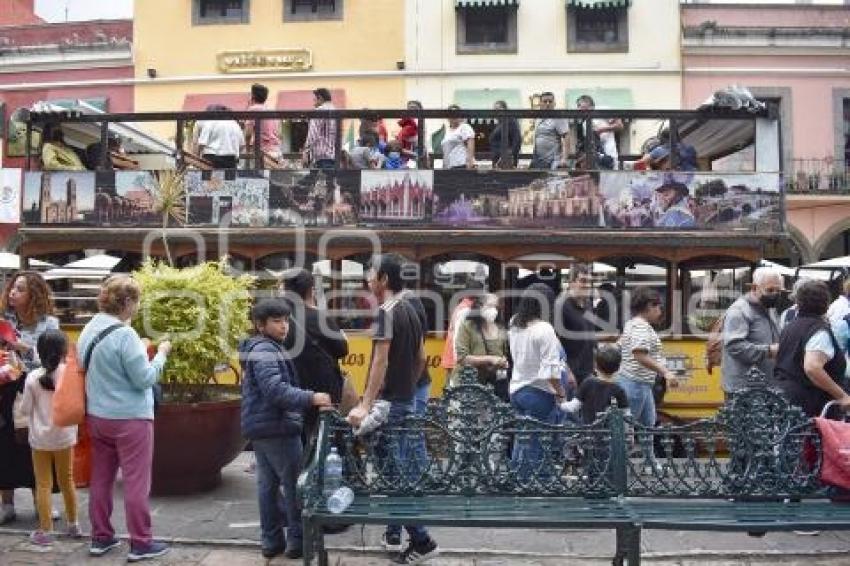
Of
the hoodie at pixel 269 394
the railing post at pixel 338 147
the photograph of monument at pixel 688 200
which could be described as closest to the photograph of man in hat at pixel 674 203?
the photograph of monument at pixel 688 200

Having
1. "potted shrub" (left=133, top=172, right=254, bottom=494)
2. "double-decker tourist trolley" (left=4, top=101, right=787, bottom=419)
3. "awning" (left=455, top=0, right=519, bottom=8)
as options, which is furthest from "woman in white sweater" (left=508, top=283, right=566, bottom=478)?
"awning" (left=455, top=0, right=519, bottom=8)

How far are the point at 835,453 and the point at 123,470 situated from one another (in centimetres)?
406

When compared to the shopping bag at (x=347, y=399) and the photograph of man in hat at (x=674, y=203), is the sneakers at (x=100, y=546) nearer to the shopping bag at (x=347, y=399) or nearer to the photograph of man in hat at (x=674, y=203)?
the shopping bag at (x=347, y=399)

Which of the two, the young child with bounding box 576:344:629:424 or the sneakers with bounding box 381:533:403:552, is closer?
the sneakers with bounding box 381:533:403:552

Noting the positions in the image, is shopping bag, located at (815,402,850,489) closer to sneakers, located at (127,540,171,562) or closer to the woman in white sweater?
the woman in white sweater

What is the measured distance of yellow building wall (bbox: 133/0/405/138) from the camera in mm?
19844

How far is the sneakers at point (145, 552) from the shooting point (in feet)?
16.0

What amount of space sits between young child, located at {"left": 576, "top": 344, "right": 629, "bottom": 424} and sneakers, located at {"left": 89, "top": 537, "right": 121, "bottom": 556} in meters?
3.31

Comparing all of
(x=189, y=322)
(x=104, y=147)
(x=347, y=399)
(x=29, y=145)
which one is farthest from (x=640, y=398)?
(x=29, y=145)

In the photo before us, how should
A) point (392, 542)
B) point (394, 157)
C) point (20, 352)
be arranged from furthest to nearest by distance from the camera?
1. point (394, 157)
2. point (20, 352)
3. point (392, 542)

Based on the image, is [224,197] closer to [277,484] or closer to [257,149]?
[257,149]

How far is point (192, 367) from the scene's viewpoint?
6355mm

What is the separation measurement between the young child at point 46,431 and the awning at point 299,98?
49.7ft

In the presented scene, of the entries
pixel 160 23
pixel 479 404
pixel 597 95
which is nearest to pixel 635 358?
pixel 479 404
